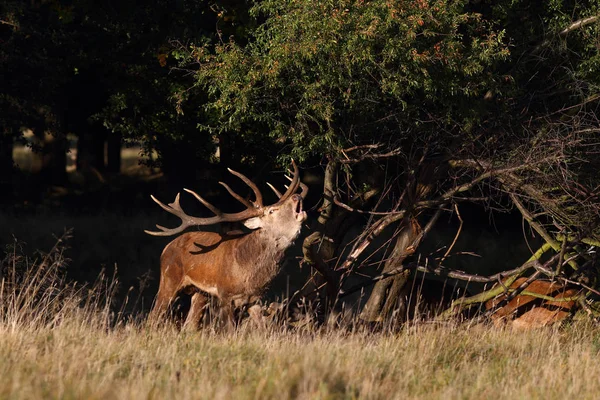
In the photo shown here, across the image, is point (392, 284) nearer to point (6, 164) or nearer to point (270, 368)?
point (270, 368)

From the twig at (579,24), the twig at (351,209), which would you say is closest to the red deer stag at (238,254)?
the twig at (351,209)

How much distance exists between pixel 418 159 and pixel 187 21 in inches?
191

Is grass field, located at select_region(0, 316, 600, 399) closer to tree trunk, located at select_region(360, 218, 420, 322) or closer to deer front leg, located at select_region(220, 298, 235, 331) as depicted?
deer front leg, located at select_region(220, 298, 235, 331)

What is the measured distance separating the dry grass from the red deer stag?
88.4 inches

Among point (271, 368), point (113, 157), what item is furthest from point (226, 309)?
point (113, 157)

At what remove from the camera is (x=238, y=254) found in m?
11.6

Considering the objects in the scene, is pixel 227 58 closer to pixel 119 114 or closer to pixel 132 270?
pixel 119 114

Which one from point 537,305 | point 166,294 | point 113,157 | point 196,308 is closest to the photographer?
point 196,308

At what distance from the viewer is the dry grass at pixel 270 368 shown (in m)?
6.33

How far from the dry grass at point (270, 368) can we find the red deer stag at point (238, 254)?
2246 mm

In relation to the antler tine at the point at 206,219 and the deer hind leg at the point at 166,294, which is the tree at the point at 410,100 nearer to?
the antler tine at the point at 206,219

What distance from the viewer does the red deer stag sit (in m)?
11.3

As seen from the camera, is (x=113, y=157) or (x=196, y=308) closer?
(x=196, y=308)

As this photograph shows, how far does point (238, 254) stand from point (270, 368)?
4735 mm
